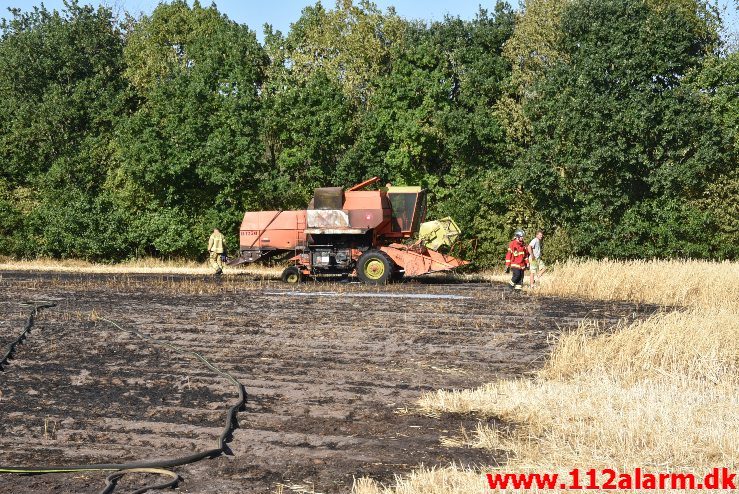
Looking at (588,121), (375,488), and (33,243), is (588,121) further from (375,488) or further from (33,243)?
(375,488)

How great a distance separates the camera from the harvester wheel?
26000 mm

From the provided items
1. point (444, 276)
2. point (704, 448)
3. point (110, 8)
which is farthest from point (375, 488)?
point (110, 8)

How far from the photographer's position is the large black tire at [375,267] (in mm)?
24359

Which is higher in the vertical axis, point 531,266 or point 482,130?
point 482,130

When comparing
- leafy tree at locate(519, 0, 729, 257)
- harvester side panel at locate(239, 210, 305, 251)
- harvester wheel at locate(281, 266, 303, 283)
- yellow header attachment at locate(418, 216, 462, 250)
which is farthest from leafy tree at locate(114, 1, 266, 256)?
leafy tree at locate(519, 0, 729, 257)

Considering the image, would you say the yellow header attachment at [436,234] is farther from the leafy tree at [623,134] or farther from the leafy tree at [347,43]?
the leafy tree at [347,43]

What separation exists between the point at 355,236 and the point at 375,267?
1.32 m

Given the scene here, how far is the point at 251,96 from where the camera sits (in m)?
36.4

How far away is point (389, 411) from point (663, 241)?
24336 millimetres

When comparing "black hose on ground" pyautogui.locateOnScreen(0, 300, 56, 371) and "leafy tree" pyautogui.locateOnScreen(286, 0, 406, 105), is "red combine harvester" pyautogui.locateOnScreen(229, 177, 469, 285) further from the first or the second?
"leafy tree" pyautogui.locateOnScreen(286, 0, 406, 105)

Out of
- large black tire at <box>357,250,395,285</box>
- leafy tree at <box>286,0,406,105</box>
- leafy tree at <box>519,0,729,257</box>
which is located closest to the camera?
large black tire at <box>357,250,395,285</box>

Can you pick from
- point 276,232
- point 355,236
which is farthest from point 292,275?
point 355,236

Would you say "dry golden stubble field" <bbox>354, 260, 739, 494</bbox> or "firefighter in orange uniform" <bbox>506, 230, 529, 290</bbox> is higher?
"firefighter in orange uniform" <bbox>506, 230, 529, 290</bbox>

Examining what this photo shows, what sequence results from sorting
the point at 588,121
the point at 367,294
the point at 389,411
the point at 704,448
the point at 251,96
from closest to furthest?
the point at 704,448
the point at 389,411
the point at 367,294
the point at 588,121
the point at 251,96
